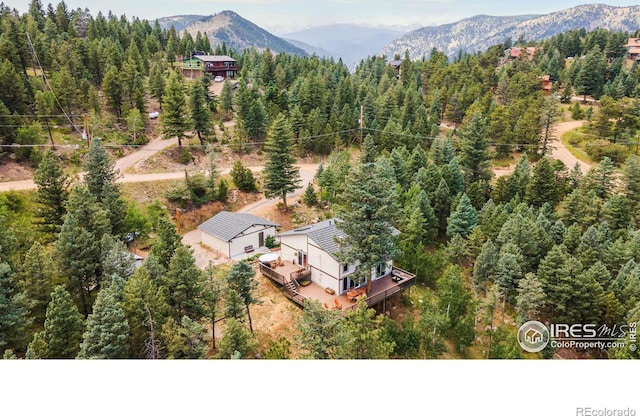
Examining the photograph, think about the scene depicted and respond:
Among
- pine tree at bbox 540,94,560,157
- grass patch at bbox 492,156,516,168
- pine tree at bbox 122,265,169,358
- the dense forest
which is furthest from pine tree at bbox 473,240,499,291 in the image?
pine tree at bbox 540,94,560,157

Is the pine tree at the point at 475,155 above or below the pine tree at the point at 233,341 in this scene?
above

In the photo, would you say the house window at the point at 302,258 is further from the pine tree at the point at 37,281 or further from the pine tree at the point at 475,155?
the pine tree at the point at 475,155

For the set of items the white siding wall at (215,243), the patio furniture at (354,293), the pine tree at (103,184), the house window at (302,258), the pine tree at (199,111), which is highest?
the pine tree at (199,111)

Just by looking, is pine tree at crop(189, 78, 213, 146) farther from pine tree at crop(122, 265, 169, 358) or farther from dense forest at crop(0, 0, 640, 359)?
pine tree at crop(122, 265, 169, 358)

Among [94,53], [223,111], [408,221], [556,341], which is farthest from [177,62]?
[556,341]

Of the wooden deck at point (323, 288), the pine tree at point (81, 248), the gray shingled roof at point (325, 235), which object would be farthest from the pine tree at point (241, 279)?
the pine tree at point (81, 248)

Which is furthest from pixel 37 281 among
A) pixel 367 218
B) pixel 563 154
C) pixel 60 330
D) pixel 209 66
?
pixel 209 66
